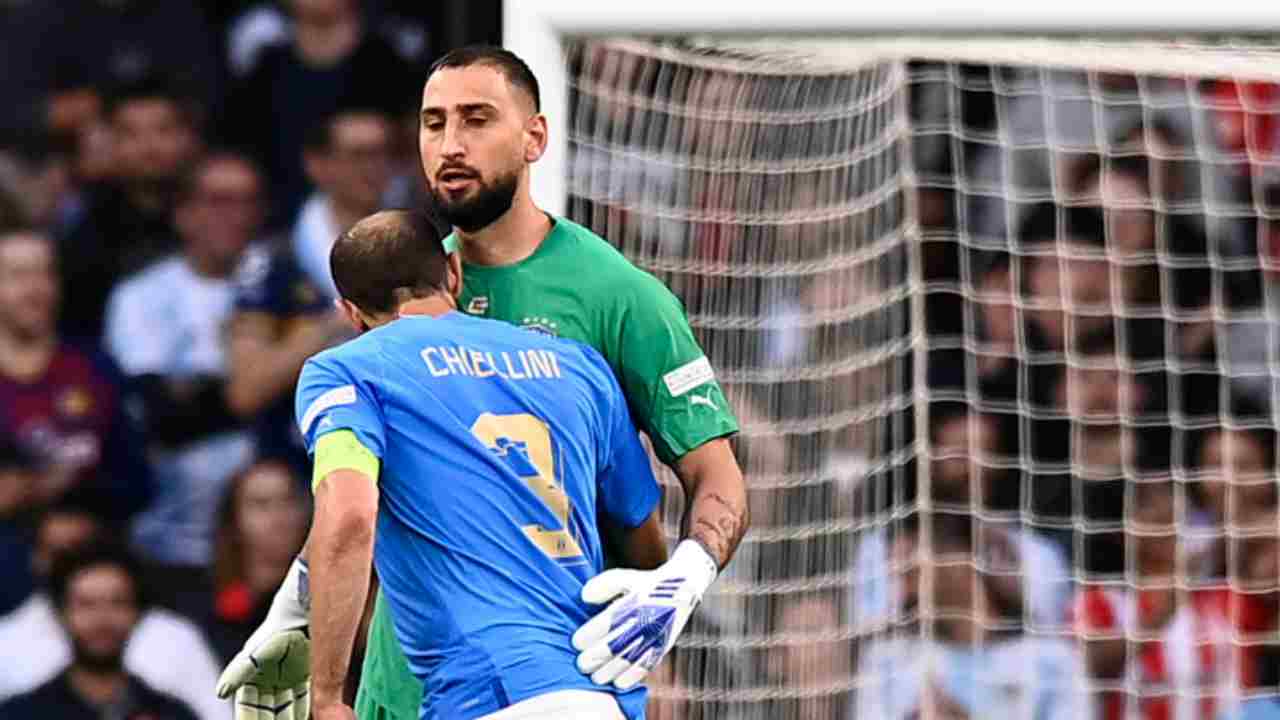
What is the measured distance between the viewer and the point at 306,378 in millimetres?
3213

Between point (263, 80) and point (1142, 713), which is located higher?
point (263, 80)

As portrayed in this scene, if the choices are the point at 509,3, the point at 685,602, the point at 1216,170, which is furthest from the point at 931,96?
the point at 685,602

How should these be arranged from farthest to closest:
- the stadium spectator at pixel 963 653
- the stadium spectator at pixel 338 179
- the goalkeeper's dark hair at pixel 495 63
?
the stadium spectator at pixel 338 179
the stadium spectator at pixel 963 653
the goalkeeper's dark hair at pixel 495 63

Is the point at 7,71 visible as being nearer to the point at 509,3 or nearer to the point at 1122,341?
the point at 509,3

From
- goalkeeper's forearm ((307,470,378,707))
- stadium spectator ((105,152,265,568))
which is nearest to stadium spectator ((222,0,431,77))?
stadium spectator ((105,152,265,568))

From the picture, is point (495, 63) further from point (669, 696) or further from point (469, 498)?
point (669, 696)

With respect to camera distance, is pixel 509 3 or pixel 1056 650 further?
pixel 1056 650

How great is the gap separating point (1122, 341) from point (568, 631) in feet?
12.8

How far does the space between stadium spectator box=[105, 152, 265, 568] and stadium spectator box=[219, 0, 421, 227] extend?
10 cm

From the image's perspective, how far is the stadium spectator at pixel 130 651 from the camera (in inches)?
251

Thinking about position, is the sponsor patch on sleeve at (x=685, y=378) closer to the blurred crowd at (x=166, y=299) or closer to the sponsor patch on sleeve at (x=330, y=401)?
the sponsor patch on sleeve at (x=330, y=401)

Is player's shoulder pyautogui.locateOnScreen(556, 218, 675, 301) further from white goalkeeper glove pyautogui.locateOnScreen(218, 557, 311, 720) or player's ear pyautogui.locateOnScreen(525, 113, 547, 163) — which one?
white goalkeeper glove pyautogui.locateOnScreen(218, 557, 311, 720)

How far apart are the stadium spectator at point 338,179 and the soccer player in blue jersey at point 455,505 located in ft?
10.9

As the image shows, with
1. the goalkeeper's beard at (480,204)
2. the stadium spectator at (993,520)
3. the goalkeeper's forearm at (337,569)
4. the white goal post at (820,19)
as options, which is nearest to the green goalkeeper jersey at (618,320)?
the goalkeeper's beard at (480,204)
